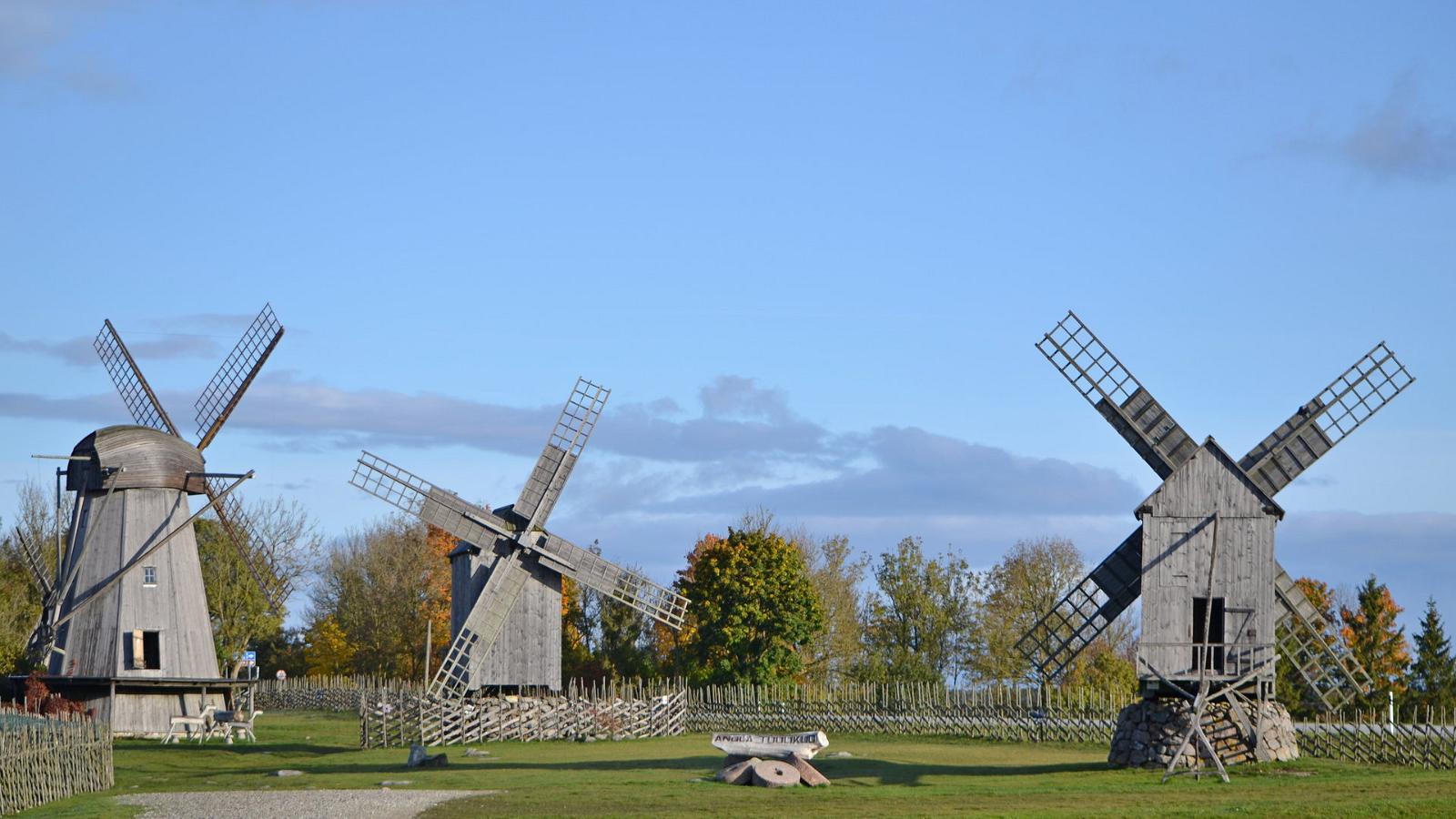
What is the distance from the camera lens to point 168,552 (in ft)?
147

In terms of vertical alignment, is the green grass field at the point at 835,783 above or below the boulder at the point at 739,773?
below

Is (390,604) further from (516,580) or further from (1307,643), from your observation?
(1307,643)

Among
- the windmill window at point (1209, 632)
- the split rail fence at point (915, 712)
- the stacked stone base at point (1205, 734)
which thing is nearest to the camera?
the windmill window at point (1209, 632)

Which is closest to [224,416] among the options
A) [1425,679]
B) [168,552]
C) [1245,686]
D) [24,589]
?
[168,552]

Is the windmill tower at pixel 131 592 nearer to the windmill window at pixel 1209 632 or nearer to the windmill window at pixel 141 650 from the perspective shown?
the windmill window at pixel 141 650

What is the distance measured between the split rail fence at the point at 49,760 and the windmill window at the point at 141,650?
13145 millimetres

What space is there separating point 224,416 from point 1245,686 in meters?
31.6

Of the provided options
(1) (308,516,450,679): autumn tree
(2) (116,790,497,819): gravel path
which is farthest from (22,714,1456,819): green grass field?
(1) (308,516,450,679): autumn tree

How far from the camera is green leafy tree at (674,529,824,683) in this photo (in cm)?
5684

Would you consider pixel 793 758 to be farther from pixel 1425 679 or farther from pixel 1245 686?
pixel 1425 679

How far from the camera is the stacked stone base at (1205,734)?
30.5m

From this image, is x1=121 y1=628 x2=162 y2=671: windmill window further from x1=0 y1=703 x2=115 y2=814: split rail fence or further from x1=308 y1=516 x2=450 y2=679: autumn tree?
Answer: x1=308 y1=516 x2=450 y2=679: autumn tree

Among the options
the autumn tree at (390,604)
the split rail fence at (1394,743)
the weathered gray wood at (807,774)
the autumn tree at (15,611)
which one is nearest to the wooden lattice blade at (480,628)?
the weathered gray wood at (807,774)

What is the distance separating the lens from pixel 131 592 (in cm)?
4394
